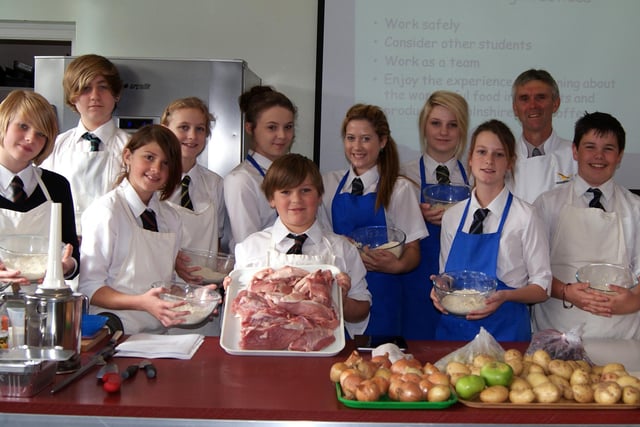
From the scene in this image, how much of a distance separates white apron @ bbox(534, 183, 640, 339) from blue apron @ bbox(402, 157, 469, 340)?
56 centimetres

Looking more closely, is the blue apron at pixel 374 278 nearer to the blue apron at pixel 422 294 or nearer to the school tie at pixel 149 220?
the blue apron at pixel 422 294

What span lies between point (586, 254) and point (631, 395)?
131cm

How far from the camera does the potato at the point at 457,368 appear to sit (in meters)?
1.69

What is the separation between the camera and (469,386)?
1597mm

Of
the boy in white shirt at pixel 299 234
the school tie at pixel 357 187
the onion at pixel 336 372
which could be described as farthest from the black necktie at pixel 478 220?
the onion at pixel 336 372

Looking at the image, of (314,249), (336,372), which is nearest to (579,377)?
(336,372)

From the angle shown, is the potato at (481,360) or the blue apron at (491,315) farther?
the blue apron at (491,315)

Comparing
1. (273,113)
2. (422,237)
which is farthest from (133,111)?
(422,237)

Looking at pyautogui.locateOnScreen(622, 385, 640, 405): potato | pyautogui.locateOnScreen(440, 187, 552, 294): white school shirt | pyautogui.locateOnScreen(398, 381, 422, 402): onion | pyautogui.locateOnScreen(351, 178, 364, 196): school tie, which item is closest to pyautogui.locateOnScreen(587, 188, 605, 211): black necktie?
pyautogui.locateOnScreen(440, 187, 552, 294): white school shirt

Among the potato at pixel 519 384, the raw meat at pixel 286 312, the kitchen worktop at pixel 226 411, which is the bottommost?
the kitchen worktop at pixel 226 411

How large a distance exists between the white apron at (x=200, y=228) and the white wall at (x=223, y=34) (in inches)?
64.5

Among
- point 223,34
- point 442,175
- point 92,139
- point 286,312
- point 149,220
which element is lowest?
point 286,312

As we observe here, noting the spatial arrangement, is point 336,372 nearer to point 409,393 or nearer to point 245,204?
point 409,393

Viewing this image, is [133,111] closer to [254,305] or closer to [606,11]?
[254,305]
